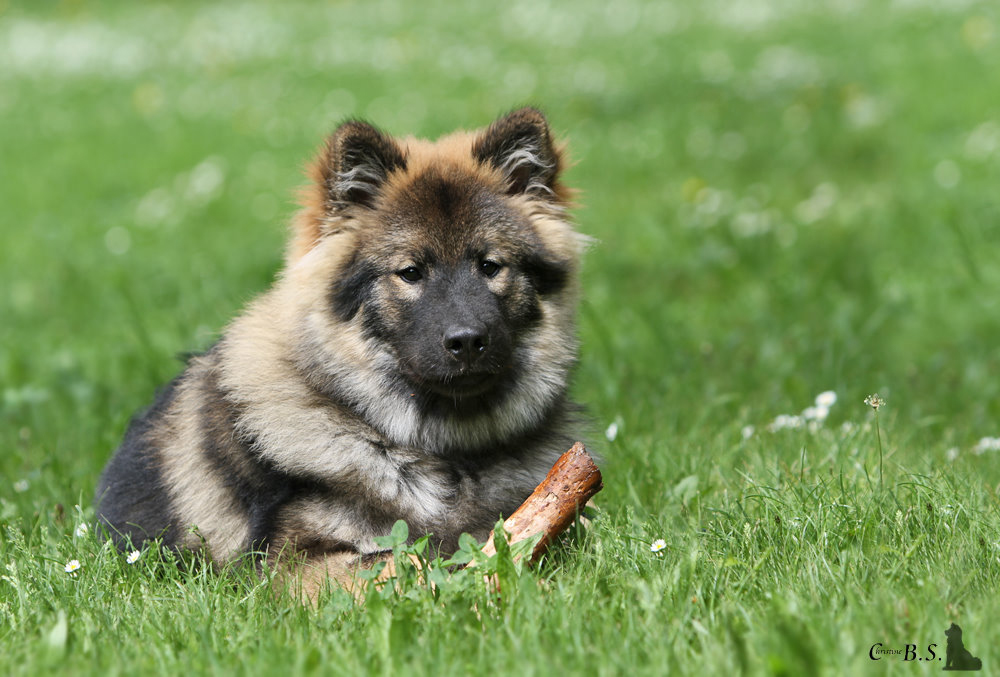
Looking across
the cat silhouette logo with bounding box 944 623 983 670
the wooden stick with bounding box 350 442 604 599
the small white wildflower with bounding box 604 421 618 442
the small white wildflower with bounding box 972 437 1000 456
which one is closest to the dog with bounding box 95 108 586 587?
the wooden stick with bounding box 350 442 604 599

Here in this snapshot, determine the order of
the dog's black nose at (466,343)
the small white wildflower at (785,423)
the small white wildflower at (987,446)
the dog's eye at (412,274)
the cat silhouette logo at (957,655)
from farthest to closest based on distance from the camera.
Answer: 1. the small white wildflower at (785,423)
2. the small white wildflower at (987,446)
3. the dog's eye at (412,274)
4. the dog's black nose at (466,343)
5. the cat silhouette logo at (957,655)

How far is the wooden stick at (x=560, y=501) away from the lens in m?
3.30

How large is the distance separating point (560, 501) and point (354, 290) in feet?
3.57

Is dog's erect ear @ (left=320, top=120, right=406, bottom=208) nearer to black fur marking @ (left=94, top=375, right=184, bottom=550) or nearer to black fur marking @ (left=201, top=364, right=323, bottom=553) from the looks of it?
black fur marking @ (left=201, top=364, right=323, bottom=553)

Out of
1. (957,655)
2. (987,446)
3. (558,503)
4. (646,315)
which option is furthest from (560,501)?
(646,315)

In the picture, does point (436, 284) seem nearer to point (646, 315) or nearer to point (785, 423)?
point (785, 423)

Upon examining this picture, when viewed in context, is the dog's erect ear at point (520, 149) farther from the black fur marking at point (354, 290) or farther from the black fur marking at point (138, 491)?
the black fur marking at point (138, 491)

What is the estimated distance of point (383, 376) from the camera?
12.0 feet

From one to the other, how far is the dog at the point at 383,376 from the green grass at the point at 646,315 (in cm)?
32

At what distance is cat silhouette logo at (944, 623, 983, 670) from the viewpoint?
2439 millimetres

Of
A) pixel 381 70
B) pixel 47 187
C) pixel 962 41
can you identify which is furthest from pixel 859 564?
pixel 381 70

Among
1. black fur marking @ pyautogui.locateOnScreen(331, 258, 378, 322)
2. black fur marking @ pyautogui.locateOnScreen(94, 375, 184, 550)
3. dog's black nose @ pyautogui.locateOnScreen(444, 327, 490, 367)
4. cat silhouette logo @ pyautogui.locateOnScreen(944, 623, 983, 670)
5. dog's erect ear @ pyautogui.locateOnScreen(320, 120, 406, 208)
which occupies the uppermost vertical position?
dog's erect ear @ pyautogui.locateOnScreen(320, 120, 406, 208)

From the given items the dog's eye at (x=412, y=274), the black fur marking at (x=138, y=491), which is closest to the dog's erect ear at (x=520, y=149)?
the dog's eye at (x=412, y=274)

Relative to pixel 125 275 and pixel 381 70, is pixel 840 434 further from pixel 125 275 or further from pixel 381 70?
pixel 381 70
